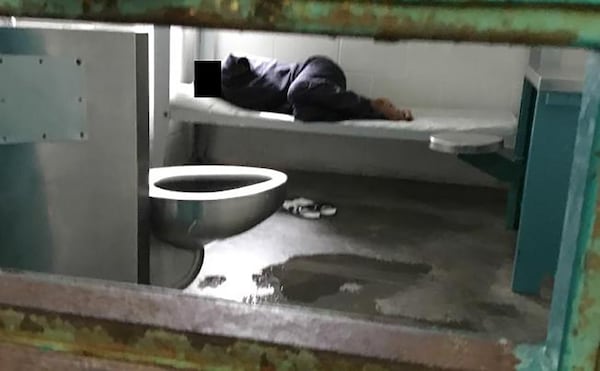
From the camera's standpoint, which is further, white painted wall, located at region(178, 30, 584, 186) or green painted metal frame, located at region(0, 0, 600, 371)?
white painted wall, located at region(178, 30, 584, 186)

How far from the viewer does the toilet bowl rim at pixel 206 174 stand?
61.2 inches

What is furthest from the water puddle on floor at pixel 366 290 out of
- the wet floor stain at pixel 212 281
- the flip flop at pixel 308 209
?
the flip flop at pixel 308 209

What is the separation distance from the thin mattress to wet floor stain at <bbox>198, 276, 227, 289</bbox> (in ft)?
3.00

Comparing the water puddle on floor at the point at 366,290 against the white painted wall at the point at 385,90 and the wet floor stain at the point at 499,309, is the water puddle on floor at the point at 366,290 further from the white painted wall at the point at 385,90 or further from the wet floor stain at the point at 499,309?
the white painted wall at the point at 385,90

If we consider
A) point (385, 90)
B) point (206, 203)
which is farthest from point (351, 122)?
point (206, 203)

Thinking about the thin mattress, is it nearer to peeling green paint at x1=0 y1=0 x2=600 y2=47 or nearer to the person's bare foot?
the person's bare foot

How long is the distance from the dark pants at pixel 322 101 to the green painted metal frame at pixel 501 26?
2.33 meters

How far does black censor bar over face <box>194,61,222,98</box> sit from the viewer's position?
3008mm

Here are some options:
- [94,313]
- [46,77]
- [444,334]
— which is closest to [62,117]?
A: [46,77]

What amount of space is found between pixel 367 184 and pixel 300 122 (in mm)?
547

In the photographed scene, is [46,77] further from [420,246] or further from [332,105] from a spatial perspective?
[332,105]

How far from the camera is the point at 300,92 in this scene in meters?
2.78

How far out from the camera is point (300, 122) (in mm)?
2771

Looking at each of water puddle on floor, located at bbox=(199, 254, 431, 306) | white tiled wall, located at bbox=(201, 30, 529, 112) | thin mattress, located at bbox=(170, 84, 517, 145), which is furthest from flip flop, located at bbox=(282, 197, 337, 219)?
white tiled wall, located at bbox=(201, 30, 529, 112)
